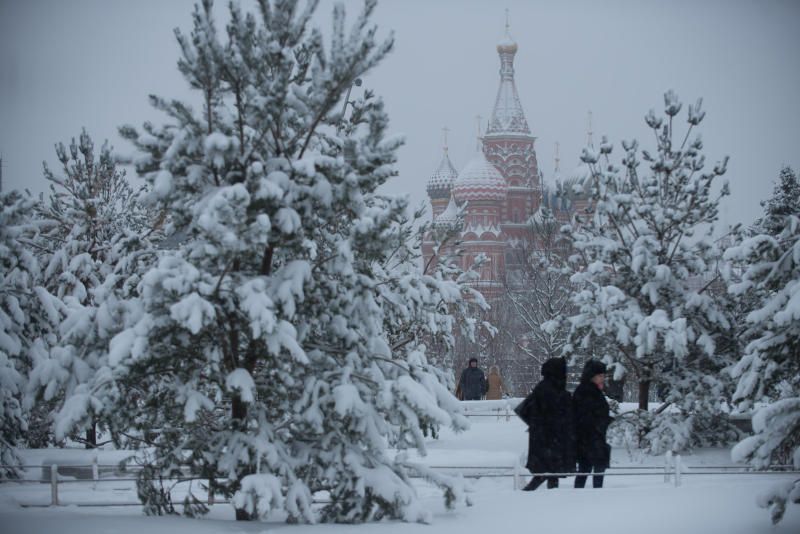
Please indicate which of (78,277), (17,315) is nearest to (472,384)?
(78,277)

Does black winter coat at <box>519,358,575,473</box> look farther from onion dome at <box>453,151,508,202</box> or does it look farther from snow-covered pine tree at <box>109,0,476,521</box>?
onion dome at <box>453,151,508,202</box>

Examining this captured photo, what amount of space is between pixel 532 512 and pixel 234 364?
293cm

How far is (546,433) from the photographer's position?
12.4 meters

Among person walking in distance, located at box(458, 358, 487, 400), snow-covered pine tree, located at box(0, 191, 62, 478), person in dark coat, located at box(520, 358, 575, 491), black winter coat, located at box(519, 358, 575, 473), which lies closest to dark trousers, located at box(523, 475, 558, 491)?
person in dark coat, located at box(520, 358, 575, 491)

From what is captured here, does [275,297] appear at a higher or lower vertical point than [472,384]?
higher

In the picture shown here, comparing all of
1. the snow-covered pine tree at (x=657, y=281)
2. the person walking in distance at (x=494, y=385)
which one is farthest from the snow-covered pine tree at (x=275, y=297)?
the person walking in distance at (x=494, y=385)

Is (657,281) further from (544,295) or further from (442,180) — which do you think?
(442,180)

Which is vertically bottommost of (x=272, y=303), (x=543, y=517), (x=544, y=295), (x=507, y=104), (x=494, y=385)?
(x=543, y=517)

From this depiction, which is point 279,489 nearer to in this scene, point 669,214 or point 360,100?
point 360,100

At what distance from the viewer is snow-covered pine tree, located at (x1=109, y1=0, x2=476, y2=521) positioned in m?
9.54

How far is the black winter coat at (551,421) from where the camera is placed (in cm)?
1226

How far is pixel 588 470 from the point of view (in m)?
12.9

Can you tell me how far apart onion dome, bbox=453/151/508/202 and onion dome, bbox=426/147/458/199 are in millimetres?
5899

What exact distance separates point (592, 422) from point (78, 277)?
8044 mm
